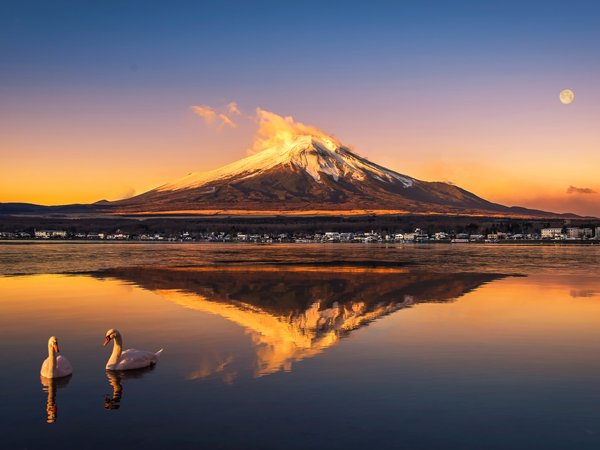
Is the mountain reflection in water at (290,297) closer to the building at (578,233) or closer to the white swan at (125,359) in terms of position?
the white swan at (125,359)

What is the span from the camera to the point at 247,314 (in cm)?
1906

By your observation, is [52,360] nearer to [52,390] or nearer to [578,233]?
[52,390]

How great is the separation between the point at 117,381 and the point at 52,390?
1.20 meters

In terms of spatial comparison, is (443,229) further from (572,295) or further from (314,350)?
(314,350)

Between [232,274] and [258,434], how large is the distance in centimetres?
2587

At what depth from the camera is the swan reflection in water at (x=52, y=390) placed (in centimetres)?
927

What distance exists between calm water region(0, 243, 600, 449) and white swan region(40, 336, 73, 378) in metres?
0.29

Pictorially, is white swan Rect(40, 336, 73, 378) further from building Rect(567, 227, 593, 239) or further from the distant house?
building Rect(567, 227, 593, 239)

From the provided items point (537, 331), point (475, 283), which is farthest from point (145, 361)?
point (475, 283)

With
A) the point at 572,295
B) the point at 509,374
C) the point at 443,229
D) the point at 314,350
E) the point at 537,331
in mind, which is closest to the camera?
the point at 509,374

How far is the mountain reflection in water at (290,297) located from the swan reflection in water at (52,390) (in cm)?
247

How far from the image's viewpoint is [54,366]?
11.3 meters

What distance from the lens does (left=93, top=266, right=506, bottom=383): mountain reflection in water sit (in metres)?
13.9

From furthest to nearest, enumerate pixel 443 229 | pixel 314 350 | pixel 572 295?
1. pixel 443 229
2. pixel 572 295
3. pixel 314 350
